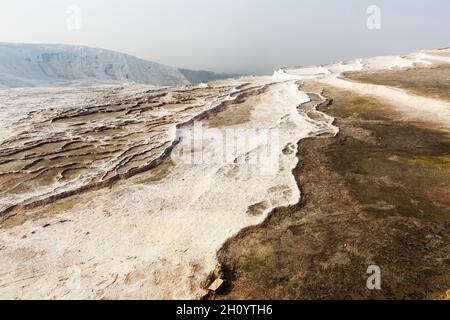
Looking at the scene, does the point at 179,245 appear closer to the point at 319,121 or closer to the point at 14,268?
the point at 14,268

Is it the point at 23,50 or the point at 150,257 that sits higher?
the point at 23,50

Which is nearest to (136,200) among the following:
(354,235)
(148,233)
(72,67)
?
(148,233)

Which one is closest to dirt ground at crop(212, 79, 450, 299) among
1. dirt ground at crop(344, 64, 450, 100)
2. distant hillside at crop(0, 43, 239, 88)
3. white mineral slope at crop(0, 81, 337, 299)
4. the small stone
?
the small stone

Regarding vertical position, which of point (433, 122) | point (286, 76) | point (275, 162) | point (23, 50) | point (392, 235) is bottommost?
point (392, 235)

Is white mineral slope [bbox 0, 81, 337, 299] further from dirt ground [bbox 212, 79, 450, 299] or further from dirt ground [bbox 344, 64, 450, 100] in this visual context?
dirt ground [bbox 344, 64, 450, 100]

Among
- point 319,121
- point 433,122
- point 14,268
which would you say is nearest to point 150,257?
point 14,268

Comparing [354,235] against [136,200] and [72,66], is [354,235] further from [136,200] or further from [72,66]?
[72,66]
